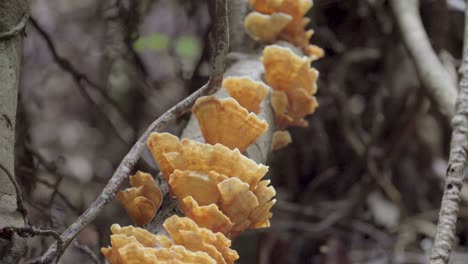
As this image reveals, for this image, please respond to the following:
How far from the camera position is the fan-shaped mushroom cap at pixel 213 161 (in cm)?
84

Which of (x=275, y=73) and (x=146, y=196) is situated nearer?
(x=146, y=196)

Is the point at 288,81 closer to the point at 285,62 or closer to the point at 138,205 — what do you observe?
the point at 285,62

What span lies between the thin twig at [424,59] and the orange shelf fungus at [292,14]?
1.21ft

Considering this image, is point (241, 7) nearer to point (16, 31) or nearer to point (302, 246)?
point (16, 31)

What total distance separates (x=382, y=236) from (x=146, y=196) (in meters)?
1.65

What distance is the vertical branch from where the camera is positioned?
0.95 metres

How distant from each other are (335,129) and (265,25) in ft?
4.69

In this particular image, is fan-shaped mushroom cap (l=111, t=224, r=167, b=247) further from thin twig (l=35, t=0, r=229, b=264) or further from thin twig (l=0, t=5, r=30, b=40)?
thin twig (l=0, t=5, r=30, b=40)

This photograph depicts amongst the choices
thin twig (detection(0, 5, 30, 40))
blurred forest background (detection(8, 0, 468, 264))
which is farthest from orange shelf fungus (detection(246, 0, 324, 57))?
blurred forest background (detection(8, 0, 468, 264))

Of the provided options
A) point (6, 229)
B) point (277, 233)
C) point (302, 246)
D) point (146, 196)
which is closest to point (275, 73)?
point (146, 196)

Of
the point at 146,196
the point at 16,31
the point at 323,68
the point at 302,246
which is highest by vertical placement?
the point at 16,31

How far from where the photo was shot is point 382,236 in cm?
235

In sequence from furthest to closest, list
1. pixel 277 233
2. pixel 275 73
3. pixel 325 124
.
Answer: pixel 325 124 < pixel 277 233 < pixel 275 73

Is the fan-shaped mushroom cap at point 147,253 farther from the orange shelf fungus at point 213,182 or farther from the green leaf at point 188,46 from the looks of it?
the green leaf at point 188,46
